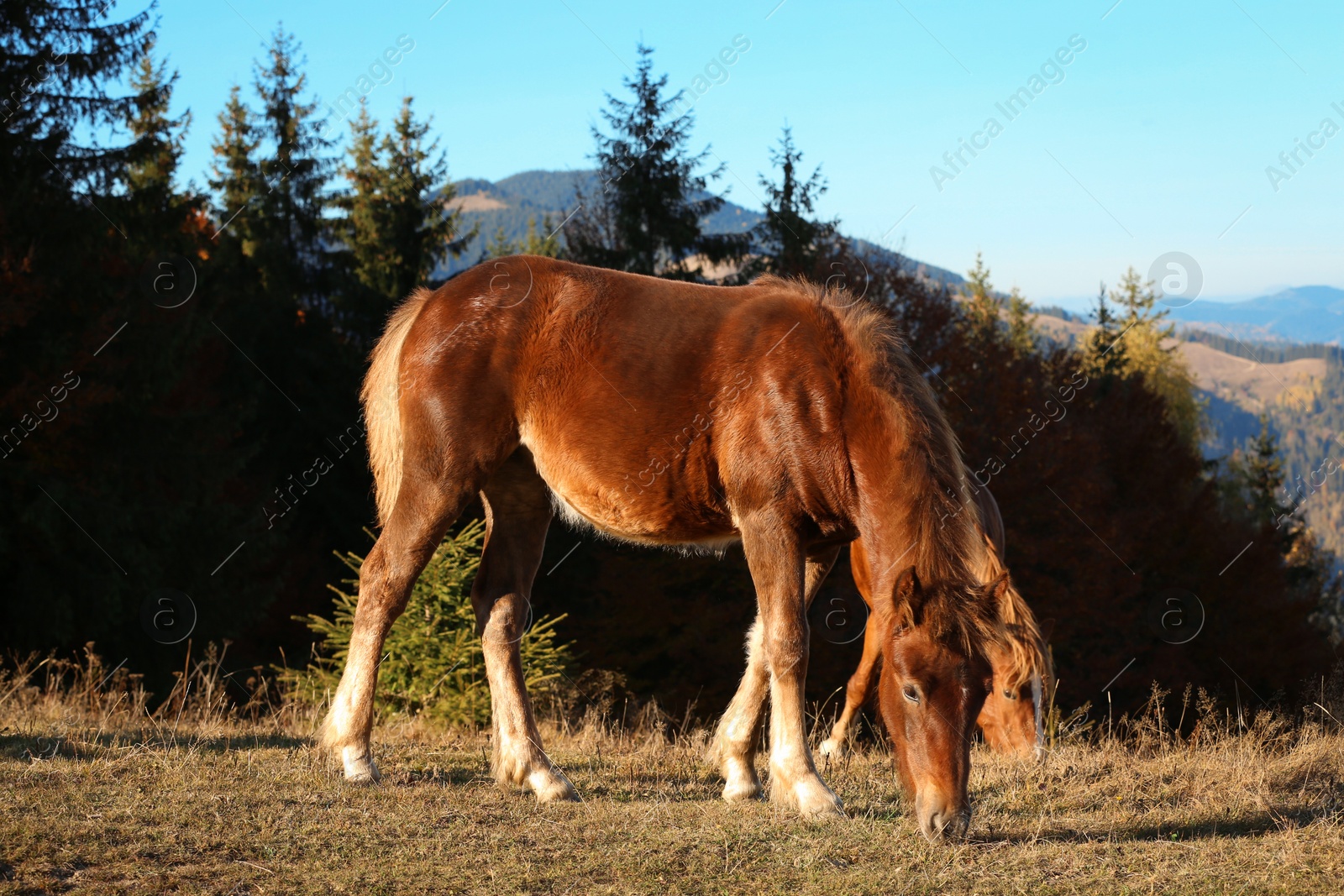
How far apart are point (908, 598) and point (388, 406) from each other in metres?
3.38

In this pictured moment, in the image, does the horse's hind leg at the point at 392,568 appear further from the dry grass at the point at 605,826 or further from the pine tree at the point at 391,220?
the pine tree at the point at 391,220

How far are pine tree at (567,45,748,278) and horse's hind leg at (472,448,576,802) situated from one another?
66.3 ft

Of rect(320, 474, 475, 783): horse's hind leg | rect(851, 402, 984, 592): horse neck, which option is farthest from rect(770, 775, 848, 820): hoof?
rect(320, 474, 475, 783): horse's hind leg

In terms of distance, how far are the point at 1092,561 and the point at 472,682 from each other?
18064mm

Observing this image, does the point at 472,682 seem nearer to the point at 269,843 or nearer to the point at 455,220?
the point at 269,843

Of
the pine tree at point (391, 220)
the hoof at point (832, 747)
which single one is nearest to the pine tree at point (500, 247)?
the pine tree at point (391, 220)

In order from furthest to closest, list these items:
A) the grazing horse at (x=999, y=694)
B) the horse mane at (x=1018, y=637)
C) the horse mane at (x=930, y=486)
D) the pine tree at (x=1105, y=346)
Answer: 1. the pine tree at (x=1105, y=346)
2. the grazing horse at (x=999, y=694)
3. the horse mane at (x=1018, y=637)
4. the horse mane at (x=930, y=486)

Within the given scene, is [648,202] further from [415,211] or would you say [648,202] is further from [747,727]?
[747,727]

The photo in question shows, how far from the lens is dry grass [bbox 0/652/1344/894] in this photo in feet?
12.4

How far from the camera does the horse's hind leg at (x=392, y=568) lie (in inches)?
219

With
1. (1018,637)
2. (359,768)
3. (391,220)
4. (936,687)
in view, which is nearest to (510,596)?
(359,768)

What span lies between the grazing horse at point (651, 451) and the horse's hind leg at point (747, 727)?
0.04 m

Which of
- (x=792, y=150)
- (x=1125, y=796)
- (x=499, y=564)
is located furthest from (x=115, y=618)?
(x=792, y=150)

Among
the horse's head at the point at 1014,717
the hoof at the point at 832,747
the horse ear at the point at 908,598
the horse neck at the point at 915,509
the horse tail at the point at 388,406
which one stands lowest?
the hoof at the point at 832,747
